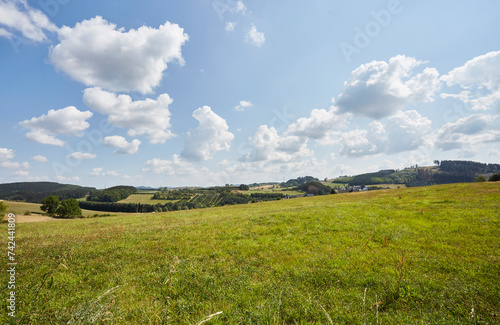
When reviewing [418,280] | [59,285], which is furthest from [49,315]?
[418,280]

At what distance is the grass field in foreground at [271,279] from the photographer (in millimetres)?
5879

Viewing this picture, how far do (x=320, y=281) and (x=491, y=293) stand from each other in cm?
567

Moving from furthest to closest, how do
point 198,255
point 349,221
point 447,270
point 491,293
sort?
1. point 349,221
2. point 198,255
3. point 447,270
4. point 491,293

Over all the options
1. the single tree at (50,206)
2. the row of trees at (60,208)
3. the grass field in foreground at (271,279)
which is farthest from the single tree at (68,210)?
the grass field in foreground at (271,279)

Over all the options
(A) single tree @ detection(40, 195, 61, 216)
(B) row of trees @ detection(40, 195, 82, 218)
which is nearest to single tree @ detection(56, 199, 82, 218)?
(B) row of trees @ detection(40, 195, 82, 218)

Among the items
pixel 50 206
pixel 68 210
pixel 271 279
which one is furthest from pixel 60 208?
pixel 271 279

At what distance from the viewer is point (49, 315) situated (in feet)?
19.5

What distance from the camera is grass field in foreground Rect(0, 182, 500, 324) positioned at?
19.3ft

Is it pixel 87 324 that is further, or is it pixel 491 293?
pixel 491 293

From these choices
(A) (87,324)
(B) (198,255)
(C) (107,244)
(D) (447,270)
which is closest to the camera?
(A) (87,324)

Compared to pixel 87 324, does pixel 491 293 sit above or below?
below

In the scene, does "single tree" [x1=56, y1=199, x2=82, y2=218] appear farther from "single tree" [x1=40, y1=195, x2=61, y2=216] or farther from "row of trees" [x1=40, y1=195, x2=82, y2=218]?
"single tree" [x1=40, y1=195, x2=61, y2=216]

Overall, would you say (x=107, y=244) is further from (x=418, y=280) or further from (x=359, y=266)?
(x=418, y=280)

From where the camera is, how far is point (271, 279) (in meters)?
8.27
